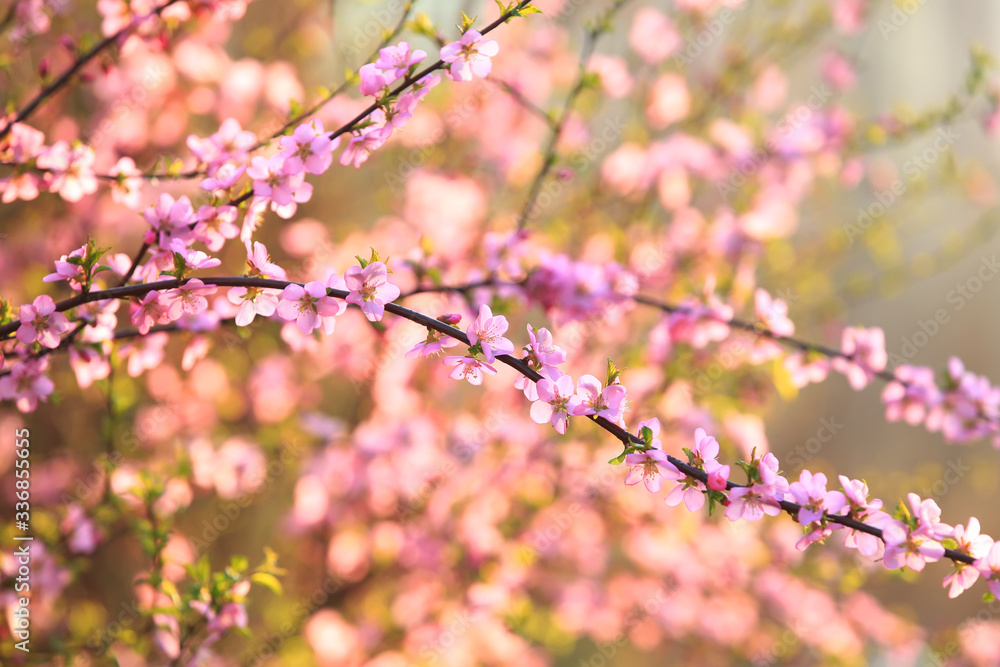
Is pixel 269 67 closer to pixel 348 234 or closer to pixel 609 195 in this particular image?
pixel 348 234

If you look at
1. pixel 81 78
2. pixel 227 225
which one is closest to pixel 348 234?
pixel 81 78

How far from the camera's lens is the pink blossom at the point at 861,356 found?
131cm

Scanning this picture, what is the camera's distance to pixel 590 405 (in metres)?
0.77

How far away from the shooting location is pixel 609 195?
257 centimetres

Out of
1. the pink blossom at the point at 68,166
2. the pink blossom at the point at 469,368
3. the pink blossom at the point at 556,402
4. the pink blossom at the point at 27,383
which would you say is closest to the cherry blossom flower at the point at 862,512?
the pink blossom at the point at 556,402

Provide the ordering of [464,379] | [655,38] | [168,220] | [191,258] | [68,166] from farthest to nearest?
[655,38]
[464,379]
[68,166]
[168,220]
[191,258]

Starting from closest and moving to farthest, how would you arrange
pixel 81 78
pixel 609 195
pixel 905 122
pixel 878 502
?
pixel 878 502 < pixel 81 78 < pixel 905 122 < pixel 609 195

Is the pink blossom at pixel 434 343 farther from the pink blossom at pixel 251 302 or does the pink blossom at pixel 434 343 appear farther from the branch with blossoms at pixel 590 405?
the pink blossom at pixel 251 302

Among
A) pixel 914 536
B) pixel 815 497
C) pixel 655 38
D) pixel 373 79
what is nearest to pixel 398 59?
pixel 373 79

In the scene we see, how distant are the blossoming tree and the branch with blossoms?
0.41m

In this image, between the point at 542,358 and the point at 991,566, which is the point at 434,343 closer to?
the point at 542,358

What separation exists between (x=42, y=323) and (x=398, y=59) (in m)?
0.54

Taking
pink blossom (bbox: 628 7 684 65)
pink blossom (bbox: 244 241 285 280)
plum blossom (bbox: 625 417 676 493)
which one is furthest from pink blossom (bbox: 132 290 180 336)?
pink blossom (bbox: 628 7 684 65)

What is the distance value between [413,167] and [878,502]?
6.37ft
